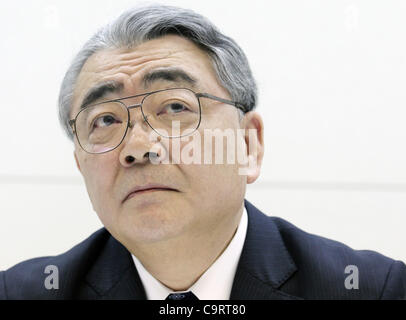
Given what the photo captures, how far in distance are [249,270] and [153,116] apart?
43cm

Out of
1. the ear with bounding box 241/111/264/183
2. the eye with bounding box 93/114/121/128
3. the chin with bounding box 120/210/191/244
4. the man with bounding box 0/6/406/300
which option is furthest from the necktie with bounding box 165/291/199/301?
the eye with bounding box 93/114/121/128

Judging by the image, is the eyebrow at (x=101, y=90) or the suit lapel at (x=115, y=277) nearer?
the eyebrow at (x=101, y=90)

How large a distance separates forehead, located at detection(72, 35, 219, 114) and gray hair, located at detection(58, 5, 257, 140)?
0.6 inches

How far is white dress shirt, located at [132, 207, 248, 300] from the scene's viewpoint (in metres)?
1.14

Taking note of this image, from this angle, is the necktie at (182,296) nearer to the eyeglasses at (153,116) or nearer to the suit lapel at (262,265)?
the suit lapel at (262,265)

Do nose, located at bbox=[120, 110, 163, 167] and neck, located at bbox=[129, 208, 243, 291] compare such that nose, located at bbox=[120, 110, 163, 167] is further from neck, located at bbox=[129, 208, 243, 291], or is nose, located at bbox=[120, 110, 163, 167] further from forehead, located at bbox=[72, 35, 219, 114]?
neck, located at bbox=[129, 208, 243, 291]

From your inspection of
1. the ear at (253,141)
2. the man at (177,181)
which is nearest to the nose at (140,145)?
the man at (177,181)

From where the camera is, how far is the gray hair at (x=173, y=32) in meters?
1.10

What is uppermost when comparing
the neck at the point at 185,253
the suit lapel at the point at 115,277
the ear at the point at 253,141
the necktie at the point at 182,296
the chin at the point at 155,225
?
the ear at the point at 253,141

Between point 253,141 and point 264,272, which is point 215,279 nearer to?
point 264,272

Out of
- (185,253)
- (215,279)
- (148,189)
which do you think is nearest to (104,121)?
(148,189)

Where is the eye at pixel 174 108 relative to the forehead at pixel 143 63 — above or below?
below
